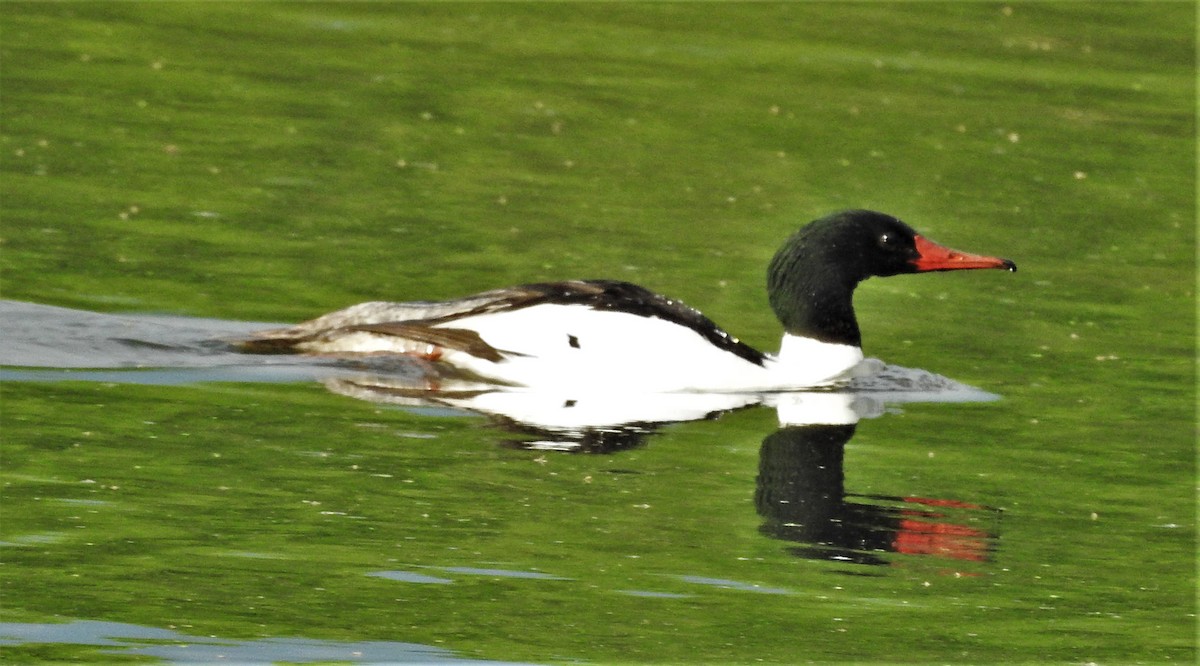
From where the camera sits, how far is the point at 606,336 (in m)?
11.1

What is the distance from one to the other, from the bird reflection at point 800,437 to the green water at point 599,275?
0.12 meters

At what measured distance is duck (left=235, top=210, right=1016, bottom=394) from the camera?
1112 cm

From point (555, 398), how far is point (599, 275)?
2580mm

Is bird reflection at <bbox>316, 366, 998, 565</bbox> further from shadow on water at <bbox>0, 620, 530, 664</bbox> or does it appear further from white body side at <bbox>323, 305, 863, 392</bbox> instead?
shadow on water at <bbox>0, 620, 530, 664</bbox>

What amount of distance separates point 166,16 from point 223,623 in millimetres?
14050

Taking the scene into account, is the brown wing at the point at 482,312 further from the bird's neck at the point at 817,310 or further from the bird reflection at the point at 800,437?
the bird's neck at the point at 817,310

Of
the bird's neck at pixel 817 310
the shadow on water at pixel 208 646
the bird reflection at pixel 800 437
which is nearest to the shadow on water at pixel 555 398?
the bird reflection at pixel 800 437

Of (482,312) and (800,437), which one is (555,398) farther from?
(800,437)

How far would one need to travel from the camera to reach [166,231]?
13469mm

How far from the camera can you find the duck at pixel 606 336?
36.5 feet

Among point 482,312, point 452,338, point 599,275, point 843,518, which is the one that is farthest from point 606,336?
point 843,518

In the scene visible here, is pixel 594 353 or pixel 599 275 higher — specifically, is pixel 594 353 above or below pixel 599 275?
below

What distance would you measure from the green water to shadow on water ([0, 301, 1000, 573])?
6.7 inches

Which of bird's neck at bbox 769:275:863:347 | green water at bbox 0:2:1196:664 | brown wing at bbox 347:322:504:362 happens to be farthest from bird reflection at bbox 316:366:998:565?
bird's neck at bbox 769:275:863:347
